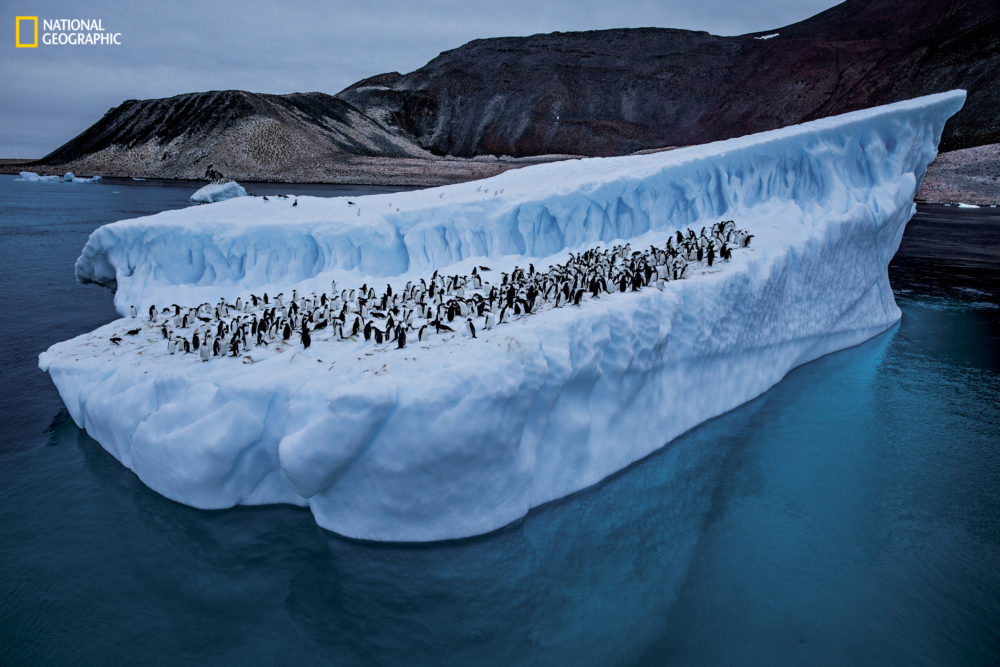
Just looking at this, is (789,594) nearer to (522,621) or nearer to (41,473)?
(522,621)

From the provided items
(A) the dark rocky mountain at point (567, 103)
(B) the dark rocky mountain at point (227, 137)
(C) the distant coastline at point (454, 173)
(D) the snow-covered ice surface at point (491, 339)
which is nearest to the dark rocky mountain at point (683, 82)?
(A) the dark rocky mountain at point (567, 103)

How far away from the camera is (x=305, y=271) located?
11648 millimetres

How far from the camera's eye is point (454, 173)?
71438 millimetres

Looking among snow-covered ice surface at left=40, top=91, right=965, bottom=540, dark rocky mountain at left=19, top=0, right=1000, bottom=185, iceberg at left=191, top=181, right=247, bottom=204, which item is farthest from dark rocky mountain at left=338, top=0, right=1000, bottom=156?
iceberg at left=191, top=181, right=247, bottom=204

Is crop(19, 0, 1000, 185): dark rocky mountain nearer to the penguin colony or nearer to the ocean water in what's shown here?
the penguin colony

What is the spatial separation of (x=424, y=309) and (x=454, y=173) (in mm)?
67026

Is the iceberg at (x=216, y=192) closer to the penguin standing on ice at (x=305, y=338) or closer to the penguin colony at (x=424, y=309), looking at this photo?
the penguin colony at (x=424, y=309)

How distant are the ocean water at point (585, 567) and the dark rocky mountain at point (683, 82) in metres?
66.9

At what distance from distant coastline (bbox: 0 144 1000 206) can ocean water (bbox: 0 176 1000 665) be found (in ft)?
184

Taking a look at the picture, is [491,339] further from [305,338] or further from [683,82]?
[683,82]

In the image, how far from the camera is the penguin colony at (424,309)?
6.66 metres

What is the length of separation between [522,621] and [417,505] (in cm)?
135

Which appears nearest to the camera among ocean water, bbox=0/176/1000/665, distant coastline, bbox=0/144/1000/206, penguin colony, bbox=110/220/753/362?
ocean water, bbox=0/176/1000/665

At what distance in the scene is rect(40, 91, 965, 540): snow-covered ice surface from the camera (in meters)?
5.19
